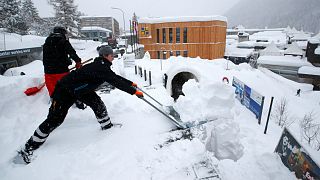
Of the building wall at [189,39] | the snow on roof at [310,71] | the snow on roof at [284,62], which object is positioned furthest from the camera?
the building wall at [189,39]

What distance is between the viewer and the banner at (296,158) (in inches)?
94.7

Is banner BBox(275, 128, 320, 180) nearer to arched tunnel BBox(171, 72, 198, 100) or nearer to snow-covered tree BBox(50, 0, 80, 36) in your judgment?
arched tunnel BBox(171, 72, 198, 100)

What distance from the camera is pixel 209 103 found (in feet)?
13.0

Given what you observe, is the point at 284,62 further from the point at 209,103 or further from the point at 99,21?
the point at 99,21

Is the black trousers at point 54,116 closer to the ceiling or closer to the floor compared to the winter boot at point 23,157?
closer to the ceiling

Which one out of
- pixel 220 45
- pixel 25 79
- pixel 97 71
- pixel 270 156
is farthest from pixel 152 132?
pixel 220 45

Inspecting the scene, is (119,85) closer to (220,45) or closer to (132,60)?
(132,60)

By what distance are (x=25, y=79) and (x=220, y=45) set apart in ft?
98.3

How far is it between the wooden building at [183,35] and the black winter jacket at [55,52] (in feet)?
82.6

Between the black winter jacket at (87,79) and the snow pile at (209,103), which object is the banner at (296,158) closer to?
the snow pile at (209,103)

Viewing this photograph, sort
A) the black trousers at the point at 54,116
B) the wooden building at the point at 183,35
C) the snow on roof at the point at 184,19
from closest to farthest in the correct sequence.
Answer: the black trousers at the point at 54,116, the snow on roof at the point at 184,19, the wooden building at the point at 183,35

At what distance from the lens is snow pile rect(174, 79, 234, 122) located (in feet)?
12.5

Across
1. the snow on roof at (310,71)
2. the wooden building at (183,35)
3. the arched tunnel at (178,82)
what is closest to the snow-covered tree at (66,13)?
the wooden building at (183,35)

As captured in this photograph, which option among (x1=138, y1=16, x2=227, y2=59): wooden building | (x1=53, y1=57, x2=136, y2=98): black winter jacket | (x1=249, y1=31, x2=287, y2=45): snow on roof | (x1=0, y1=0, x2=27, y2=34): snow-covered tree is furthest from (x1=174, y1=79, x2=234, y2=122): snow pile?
(x1=249, y1=31, x2=287, y2=45): snow on roof
